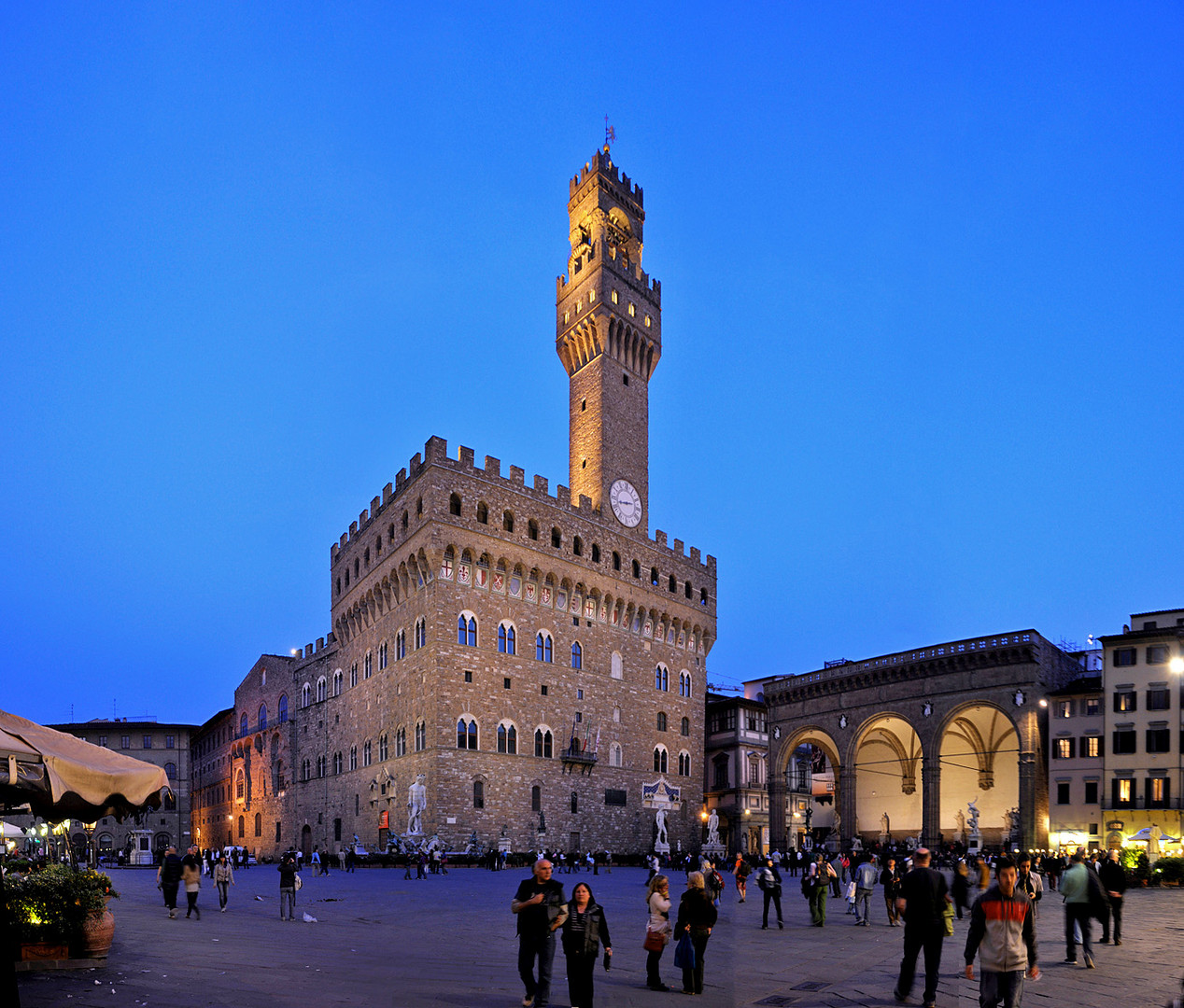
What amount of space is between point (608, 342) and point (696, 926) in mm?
44452

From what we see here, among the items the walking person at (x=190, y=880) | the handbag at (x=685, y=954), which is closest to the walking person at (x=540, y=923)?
the handbag at (x=685, y=954)

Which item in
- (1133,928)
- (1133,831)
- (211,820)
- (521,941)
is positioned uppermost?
(521,941)

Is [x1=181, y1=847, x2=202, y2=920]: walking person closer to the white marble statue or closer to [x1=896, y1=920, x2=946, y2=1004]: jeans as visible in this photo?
[x1=896, y1=920, x2=946, y2=1004]: jeans

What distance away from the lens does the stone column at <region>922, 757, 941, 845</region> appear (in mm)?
46875

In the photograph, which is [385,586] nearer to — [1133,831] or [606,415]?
→ [606,415]

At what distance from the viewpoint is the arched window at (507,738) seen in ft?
139

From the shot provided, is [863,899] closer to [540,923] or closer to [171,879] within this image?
[540,923]

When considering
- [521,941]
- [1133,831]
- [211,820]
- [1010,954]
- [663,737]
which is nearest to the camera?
[1010,954]

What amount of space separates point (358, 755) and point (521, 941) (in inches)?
1600

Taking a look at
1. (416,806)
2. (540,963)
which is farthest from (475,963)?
(416,806)

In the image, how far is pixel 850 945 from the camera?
14945 mm

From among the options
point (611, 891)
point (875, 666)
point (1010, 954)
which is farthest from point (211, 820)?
point (1010, 954)

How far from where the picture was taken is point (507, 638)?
43.8 m

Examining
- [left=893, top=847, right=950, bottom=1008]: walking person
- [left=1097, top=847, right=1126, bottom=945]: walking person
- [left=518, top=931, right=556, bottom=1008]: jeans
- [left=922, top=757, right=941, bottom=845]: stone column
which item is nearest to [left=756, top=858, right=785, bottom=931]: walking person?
[left=1097, top=847, right=1126, bottom=945]: walking person
